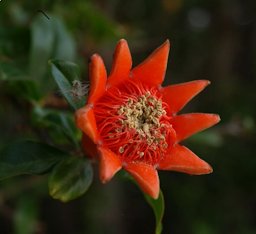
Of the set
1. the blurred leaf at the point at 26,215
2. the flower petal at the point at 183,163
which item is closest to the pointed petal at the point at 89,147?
the flower petal at the point at 183,163

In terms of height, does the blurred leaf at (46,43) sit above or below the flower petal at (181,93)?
below

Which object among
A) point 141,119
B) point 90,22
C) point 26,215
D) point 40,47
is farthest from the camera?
point 26,215

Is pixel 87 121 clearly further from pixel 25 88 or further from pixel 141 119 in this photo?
pixel 25 88

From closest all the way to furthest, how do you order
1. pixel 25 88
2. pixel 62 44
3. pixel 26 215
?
1. pixel 25 88
2. pixel 62 44
3. pixel 26 215

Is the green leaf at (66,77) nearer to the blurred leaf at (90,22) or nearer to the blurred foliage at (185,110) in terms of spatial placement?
the blurred foliage at (185,110)

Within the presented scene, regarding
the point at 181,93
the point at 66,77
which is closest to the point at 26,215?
the point at 66,77

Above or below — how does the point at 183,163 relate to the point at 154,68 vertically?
below
